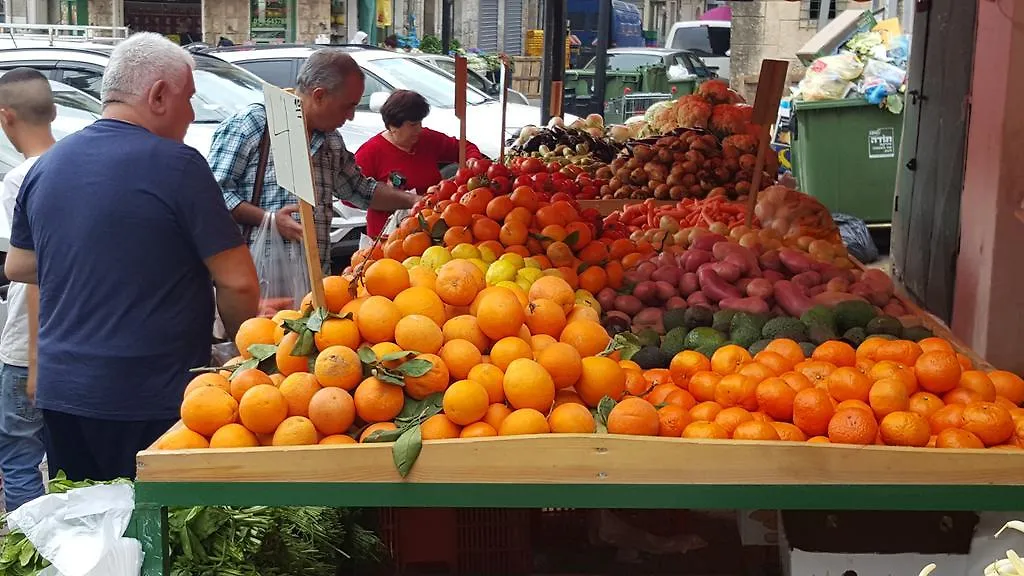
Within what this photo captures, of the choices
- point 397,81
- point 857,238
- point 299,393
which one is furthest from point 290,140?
point 397,81

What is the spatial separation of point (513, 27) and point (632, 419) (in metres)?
35.9

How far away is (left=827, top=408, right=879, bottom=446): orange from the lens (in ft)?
8.13

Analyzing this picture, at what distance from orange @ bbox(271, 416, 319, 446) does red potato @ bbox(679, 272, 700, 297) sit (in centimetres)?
192

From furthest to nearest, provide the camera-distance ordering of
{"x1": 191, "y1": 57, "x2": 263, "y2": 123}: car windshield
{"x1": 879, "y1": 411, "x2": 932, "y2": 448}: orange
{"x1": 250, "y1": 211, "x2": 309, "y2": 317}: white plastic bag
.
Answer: {"x1": 191, "y1": 57, "x2": 263, "y2": 123}: car windshield < {"x1": 250, "y1": 211, "x2": 309, "y2": 317}: white plastic bag < {"x1": 879, "y1": 411, "x2": 932, "y2": 448}: orange

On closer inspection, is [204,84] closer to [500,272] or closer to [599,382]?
[500,272]

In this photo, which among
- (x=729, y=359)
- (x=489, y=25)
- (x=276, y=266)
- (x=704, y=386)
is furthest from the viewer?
(x=489, y=25)

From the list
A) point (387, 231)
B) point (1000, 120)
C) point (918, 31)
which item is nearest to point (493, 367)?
point (387, 231)

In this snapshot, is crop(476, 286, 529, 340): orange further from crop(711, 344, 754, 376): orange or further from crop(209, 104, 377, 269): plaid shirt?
crop(209, 104, 377, 269): plaid shirt

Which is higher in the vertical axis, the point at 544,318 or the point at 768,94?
the point at 768,94

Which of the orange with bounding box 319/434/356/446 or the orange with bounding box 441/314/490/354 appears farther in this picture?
the orange with bounding box 441/314/490/354

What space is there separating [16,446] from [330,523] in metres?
1.73

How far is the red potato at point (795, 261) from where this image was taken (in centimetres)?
416

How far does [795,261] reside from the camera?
13.8 feet

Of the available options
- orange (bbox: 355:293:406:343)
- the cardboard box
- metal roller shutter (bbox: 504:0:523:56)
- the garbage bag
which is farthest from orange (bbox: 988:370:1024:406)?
metal roller shutter (bbox: 504:0:523:56)
